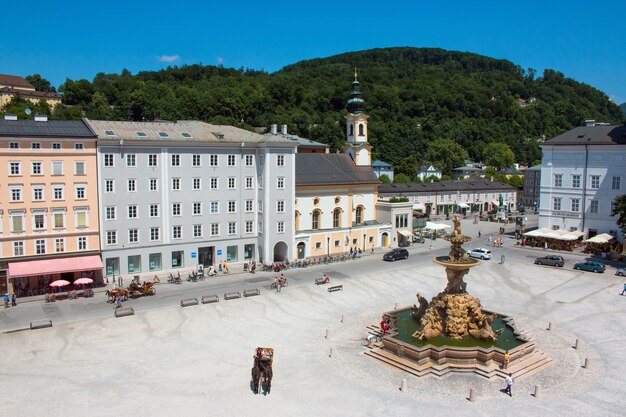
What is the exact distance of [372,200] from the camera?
206 feet

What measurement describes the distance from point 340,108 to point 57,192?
12099 cm

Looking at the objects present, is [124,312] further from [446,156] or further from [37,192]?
[446,156]

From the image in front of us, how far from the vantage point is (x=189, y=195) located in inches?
1897

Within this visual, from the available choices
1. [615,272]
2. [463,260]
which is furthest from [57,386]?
[615,272]

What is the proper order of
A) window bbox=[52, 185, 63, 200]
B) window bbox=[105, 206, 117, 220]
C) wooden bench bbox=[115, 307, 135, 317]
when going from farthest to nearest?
window bbox=[105, 206, 117, 220], window bbox=[52, 185, 63, 200], wooden bench bbox=[115, 307, 135, 317]

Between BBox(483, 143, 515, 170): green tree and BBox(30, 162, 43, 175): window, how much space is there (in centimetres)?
12419

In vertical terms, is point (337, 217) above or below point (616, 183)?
below

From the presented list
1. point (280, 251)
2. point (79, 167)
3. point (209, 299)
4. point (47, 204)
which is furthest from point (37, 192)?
point (280, 251)

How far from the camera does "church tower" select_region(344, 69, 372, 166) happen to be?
206 ft

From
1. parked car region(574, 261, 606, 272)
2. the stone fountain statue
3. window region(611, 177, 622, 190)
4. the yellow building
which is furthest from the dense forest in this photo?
the stone fountain statue

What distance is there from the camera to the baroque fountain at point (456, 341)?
26594 millimetres

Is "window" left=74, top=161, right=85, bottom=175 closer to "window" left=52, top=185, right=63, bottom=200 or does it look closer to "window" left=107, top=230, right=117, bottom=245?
"window" left=52, top=185, right=63, bottom=200

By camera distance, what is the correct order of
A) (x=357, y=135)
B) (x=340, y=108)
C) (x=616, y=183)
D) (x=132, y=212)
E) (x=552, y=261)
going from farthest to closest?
(x=340, y=108)
(x=357, y=135)
(x=616, y=183)
(x=552, y=261)
(x=132, y=212)

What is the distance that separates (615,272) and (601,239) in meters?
9.59
